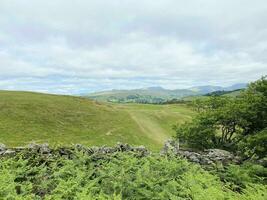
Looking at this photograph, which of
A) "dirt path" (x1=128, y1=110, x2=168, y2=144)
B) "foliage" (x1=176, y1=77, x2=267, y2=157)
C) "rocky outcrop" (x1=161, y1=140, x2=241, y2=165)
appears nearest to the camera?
"rocky outcrop" (x1=161, y1=140, x2=241, y2=165)

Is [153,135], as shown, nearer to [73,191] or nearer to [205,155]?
[205,155]

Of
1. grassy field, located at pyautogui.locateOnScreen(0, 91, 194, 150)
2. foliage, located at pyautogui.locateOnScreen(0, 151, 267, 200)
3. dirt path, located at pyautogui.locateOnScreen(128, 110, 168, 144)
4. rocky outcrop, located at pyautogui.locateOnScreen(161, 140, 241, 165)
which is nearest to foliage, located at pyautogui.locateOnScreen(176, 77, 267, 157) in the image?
rocky outcrop, located at pyautogui.locateOnScreen(161, 140, 241, 165)

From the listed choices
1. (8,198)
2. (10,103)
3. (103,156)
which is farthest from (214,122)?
(10,103)

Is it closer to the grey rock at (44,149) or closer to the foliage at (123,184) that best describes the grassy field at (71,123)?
the grey rock at (44,149)

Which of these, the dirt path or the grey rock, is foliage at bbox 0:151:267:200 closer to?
the grey rock

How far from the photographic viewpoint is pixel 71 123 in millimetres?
45344

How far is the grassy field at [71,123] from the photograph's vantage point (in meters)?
38.2

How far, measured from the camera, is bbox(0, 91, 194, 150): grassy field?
38250 millimetres

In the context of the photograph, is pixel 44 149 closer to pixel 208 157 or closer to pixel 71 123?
pixel 208 157

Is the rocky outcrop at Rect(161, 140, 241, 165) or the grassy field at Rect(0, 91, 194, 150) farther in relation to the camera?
the grassy field at Rect(0, 91, 194, 150)

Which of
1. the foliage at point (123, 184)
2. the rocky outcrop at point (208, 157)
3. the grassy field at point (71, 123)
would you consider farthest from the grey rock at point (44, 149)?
the grassy field at point (71, 123)

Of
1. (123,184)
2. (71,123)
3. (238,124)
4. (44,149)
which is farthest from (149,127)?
(123,184)

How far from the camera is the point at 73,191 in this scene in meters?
9.51

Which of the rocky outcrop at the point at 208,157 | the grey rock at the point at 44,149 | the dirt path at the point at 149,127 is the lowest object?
the dirt path at the point at 149,127
